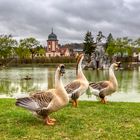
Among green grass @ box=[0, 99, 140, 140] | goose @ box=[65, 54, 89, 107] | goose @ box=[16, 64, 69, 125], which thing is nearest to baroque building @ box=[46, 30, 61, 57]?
goose @ box=[65, 54, 89, 107]

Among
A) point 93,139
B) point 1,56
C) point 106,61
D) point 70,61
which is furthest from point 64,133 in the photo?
point 70,61

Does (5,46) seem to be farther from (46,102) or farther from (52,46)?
(46,102)

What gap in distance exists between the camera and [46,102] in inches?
339

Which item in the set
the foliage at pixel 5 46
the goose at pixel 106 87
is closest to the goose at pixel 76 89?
the goose at pixel 106 87

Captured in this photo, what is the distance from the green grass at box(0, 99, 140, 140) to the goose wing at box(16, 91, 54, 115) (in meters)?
0.45

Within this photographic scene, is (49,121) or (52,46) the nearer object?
(49,121)

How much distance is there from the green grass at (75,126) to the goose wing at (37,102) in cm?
45

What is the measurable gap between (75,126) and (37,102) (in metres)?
1.13

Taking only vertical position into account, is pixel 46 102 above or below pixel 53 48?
below

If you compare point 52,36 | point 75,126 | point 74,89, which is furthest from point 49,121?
point 52,36

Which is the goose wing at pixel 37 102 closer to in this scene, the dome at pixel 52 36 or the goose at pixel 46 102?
the goose at pixel 46 102

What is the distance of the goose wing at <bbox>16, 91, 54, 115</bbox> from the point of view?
27.8 ft

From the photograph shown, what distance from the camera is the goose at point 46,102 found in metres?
8.48

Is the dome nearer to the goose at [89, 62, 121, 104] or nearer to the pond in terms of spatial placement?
the pond
